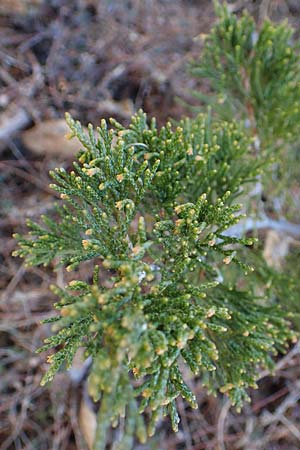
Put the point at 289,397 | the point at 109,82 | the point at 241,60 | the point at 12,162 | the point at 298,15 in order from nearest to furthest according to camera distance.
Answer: the point at 241,60 → the point at 289,397 → the point at 12,162 → the point at 109,82 → the point at 298,15

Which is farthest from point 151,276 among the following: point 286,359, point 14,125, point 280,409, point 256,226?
point 14,125

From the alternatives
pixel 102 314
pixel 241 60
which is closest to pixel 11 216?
pixel 241 60

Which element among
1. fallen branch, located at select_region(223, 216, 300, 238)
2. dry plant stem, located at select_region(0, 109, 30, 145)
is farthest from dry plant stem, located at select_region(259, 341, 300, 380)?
dry plant stem, located at select_region(0, 109, 30, 145)

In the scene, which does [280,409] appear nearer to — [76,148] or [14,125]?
[76,148]

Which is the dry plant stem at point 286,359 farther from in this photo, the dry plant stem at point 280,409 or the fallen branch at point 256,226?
the fallen branch at point 256,226

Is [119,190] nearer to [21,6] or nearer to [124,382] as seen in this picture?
[124,382]

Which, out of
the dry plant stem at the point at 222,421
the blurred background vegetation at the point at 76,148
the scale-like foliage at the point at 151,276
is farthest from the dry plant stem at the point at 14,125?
the dry plant stem at the point at 222,421
